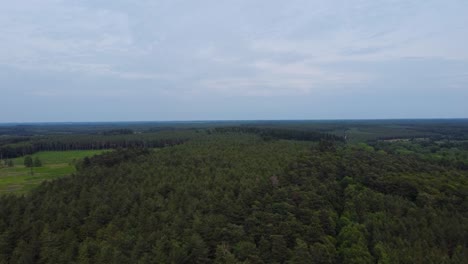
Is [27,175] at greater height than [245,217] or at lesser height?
lesser

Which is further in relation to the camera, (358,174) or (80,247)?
(358,174)

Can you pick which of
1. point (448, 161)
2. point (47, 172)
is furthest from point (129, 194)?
point (448, 161)

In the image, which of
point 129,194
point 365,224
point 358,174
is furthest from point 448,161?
point 129,194

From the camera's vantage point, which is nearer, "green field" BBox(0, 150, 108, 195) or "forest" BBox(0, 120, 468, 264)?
"forest" BBox(0, 120, 468, 264)

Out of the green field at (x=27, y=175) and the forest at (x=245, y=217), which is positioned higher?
the forest at (x=245, y=217)

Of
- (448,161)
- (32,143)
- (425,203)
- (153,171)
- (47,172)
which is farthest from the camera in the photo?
(32,143)

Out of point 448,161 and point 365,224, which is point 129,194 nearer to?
point 365,224

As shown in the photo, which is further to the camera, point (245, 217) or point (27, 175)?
point (27, 175)

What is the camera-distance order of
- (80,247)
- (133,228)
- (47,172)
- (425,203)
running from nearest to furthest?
1. (80,247)
2. (133,228)
3. (425,203)
4. (47,172)

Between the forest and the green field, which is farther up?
the forest

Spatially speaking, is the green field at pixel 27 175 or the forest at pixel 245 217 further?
the green field at pixel 27 175
